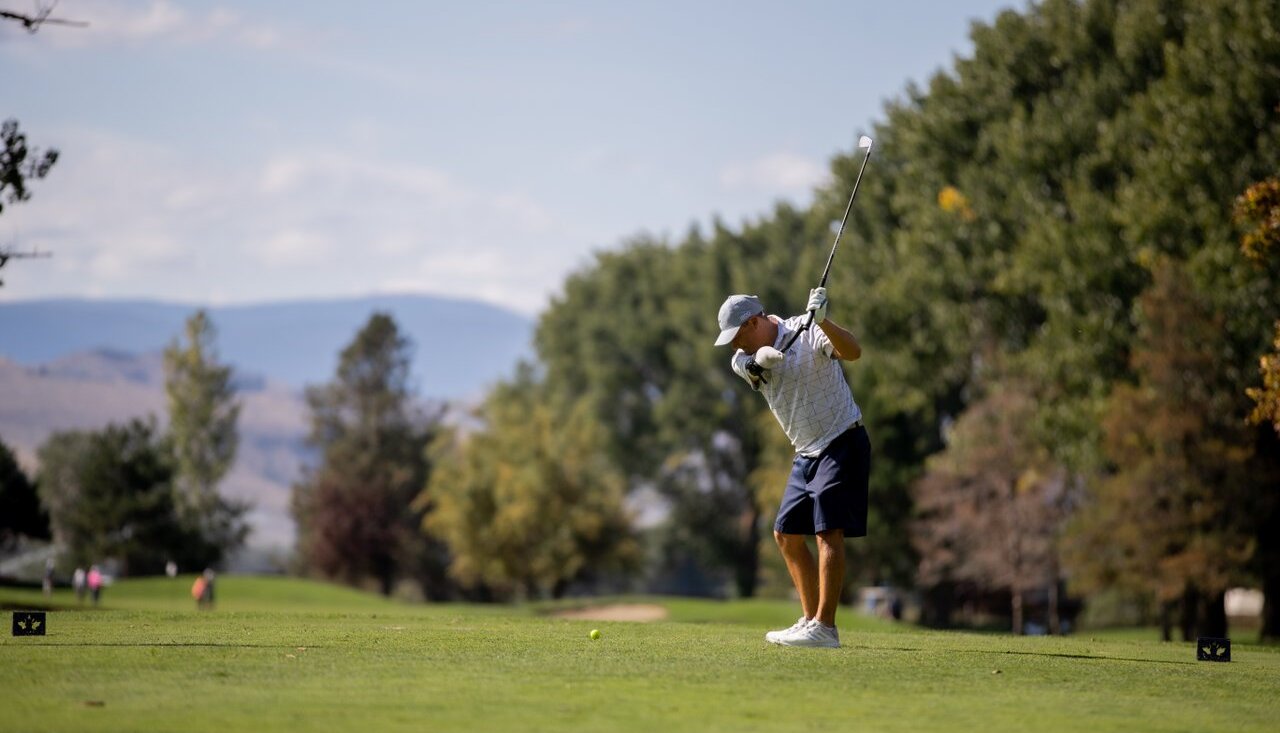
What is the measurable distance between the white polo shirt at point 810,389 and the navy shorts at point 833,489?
12 cm

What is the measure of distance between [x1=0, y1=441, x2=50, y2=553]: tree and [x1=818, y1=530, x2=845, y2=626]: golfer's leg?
5923 cm

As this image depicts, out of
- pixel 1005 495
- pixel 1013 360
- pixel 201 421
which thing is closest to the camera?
pixel 1013 360

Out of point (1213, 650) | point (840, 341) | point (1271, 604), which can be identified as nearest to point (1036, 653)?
point (1213, 650)

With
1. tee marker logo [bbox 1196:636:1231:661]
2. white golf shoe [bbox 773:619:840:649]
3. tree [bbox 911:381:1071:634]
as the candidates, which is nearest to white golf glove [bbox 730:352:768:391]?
white golf shoe [bbox 773:619:840:649]

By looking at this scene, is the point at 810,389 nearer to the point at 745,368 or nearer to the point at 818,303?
the point at 745,368

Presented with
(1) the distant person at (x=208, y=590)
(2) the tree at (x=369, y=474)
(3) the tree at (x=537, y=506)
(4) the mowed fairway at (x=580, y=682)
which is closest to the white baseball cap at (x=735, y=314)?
(4) the mowed fairway at (x=580, y=682)

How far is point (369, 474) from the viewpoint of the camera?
341ft

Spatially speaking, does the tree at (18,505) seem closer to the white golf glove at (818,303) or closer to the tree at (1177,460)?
the tree at (1177,460)

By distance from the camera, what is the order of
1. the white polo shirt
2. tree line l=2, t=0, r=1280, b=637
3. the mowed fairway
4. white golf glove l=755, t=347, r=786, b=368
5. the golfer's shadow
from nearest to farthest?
the mowed fairway → the golfer's shadow → white golf glove l=755, t=347, r=786, b=368 → the white polo shirt → tree line l=2, t=0, r=1280, b=637

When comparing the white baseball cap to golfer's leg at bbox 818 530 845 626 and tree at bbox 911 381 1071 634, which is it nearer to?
golfer's leg at bbox 818 530 845 626

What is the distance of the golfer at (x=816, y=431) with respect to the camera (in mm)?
13062

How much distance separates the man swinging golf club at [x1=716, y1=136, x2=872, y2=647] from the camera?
514 inches

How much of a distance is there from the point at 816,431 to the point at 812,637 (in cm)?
168

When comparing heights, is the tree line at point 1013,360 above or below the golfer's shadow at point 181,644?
above
